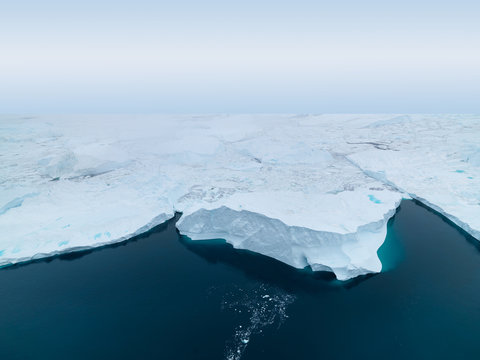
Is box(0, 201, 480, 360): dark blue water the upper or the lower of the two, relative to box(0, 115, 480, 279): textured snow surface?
lower

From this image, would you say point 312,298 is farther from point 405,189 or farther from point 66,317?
point 405,189

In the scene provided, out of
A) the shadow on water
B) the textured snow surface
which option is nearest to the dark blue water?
the shadow on water

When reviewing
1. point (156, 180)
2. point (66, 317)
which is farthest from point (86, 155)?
point (66, 317)

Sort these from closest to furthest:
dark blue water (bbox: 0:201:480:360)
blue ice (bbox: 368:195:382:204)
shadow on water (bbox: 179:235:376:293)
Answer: dark blue water (bbox: 0:201:480:360)
shadow on water (bbox: 179:235:376:293)
blue ice (bbox: 368:195:382:204)

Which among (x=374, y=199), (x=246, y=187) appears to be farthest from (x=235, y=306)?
(x=374, y=199)

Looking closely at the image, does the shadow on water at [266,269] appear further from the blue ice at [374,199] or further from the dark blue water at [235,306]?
the blue ice at [374,199]

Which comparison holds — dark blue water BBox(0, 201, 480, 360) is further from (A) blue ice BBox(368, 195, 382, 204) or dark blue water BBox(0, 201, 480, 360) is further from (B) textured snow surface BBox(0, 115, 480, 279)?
(A) blue ice BBox(368, 195, 382, 204)

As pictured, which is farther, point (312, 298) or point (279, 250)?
point (279, 250)
